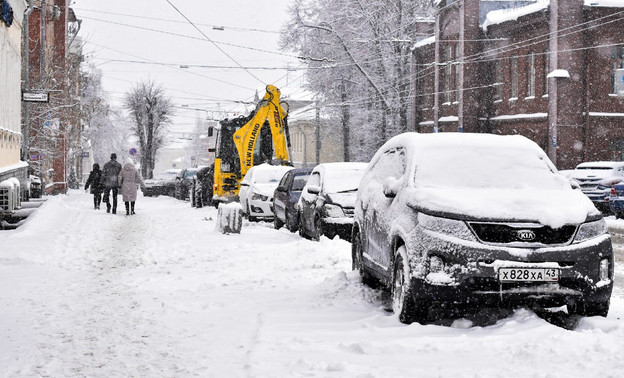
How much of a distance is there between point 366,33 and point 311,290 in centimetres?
3619

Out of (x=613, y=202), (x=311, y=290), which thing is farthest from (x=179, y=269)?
(x=613, y=202)

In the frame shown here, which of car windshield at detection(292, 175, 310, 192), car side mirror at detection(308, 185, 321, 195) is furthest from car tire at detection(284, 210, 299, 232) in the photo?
car side mirror at detection(308, 185, 321, 195)

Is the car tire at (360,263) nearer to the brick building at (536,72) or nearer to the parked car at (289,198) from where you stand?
the parked car at (289,198)

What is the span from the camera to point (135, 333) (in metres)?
6.85

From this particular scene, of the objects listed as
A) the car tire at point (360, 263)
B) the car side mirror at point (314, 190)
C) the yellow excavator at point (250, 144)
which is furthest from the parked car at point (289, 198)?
the car tire at point (360, 263)

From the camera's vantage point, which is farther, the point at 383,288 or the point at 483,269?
the point at 383,288

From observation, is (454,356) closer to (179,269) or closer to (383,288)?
(383,288)

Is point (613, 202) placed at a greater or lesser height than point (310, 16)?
lesser

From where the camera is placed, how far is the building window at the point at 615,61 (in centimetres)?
3469

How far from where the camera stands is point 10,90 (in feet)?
77.4

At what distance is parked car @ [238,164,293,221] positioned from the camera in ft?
70.4

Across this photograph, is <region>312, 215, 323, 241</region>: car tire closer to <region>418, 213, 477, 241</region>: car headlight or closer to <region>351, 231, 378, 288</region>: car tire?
<region>351, 231, 378, 288</region>: car tire

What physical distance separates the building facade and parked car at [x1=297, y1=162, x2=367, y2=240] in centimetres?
744

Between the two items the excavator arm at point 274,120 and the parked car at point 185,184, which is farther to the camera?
the parked car at point 185,184
